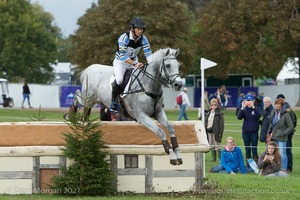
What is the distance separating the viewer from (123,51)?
41.2 feet

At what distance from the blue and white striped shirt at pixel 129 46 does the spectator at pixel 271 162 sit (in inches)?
173

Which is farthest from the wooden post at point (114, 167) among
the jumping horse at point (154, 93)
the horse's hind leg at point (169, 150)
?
the horse's hind leg at point (169, 150)

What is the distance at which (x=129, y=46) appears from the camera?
1266 cm

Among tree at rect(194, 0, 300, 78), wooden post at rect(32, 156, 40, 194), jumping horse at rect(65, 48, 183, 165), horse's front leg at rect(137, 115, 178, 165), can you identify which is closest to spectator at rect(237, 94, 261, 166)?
jumping horse at rect(65, 48, 183, 165)

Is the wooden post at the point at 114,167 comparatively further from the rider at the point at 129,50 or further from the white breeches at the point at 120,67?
the white breeches at the point at 120,67

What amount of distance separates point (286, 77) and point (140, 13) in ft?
72.4

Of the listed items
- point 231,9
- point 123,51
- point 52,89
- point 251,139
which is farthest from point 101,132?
point 52,89

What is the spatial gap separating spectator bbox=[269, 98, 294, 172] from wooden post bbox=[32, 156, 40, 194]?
686 cm

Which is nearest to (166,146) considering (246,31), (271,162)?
(271,162)

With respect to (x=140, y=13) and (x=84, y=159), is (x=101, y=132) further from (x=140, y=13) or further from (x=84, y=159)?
(x=140, y=13)

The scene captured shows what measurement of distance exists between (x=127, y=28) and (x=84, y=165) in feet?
126

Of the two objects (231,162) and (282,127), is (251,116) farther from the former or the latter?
(231,162)

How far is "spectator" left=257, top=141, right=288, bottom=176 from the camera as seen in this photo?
51.7 ft

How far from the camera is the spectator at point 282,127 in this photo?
17203mm
